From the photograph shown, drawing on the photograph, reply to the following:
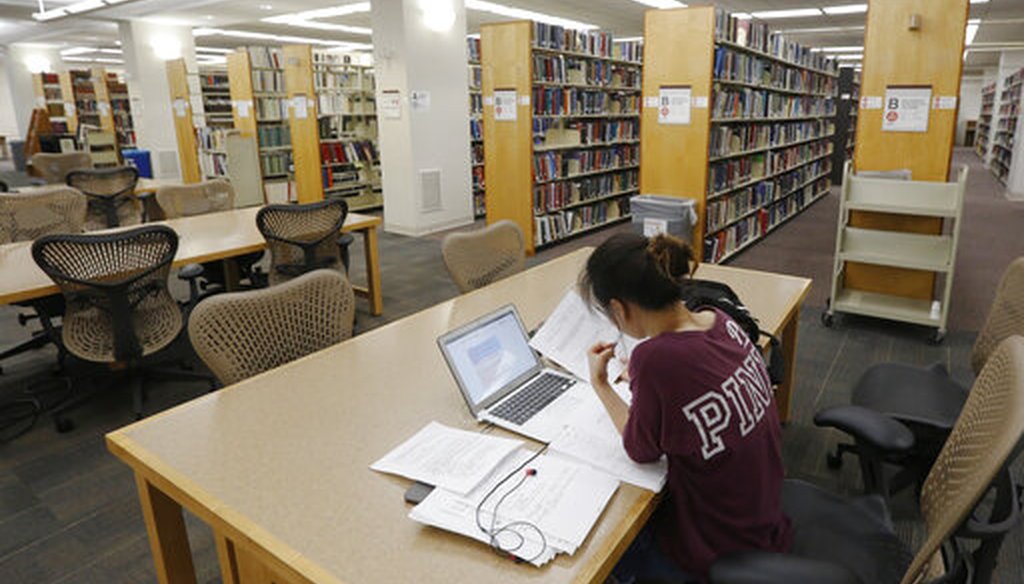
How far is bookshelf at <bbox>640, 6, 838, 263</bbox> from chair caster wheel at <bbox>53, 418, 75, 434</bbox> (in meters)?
4.15

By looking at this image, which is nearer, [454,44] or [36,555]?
[36,555]

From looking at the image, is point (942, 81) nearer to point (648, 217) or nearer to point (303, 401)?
point (648, 217)

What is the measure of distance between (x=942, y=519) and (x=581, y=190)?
620 centimetres

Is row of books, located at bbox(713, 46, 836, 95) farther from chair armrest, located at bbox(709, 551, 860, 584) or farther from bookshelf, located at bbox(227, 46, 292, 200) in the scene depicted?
bookshelf, located at bbox(227, 46, 292, 200)

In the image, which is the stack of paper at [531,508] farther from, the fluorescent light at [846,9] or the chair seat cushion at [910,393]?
the fluorescent light at [846,9]

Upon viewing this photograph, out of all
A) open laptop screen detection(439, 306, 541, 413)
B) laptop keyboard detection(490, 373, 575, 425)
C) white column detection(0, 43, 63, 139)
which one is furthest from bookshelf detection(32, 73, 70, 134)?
laptop keyboard detection(490, 373, 575, 425)

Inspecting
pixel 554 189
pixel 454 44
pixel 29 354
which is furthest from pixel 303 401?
pixel 454 44

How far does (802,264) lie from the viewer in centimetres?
596

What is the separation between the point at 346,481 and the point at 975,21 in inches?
510

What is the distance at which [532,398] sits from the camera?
1.59 metres

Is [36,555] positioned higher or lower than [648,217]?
lower

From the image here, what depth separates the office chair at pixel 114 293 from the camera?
8.85 ft

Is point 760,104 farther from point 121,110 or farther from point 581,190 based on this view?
point 121,110

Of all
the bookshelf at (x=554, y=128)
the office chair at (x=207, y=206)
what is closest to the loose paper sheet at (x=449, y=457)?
the office chair at (x=207, y=206)
